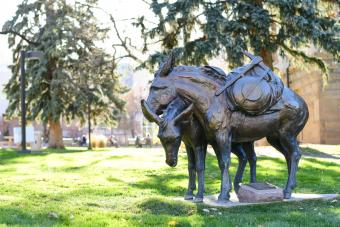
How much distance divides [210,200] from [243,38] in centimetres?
1276

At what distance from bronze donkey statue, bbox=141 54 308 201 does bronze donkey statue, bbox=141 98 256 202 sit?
12 cm

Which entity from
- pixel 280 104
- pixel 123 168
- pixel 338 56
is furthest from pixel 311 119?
pixel 280 104

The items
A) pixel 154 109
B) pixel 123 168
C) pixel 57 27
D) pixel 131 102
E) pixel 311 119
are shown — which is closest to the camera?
pixel 154 109

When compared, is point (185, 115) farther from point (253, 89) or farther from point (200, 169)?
point (253, 89)

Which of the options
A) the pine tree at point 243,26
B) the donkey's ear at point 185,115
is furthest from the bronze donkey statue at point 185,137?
the pine tree at point 243,26

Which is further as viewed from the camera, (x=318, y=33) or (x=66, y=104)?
(x=66, y=104)

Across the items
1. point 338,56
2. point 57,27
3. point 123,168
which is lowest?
point 123,168

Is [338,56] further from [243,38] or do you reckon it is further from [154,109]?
[154,109]

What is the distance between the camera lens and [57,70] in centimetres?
3180

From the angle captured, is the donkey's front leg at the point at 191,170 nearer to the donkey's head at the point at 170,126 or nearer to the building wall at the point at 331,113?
the donkey's head at the point at 170,126

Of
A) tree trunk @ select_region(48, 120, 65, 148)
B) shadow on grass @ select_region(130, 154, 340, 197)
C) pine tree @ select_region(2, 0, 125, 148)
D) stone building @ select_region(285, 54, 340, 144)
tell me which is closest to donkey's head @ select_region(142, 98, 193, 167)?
shadow on grass @ select_region(130, 154, 340, 197)

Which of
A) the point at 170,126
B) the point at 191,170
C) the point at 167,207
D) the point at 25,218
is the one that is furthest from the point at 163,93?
the point at 25,218

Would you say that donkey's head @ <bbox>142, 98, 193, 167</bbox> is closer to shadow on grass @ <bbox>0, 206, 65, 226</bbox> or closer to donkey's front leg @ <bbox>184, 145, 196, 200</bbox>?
donkey's front leg @ <bbox>184, 145, 196, 200</bbox>

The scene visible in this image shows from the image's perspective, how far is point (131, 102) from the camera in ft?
262
